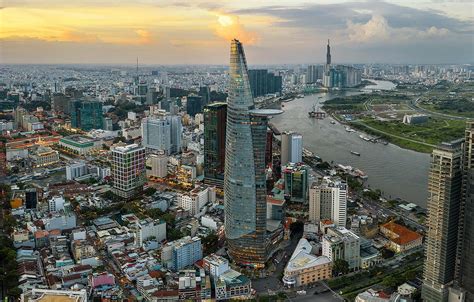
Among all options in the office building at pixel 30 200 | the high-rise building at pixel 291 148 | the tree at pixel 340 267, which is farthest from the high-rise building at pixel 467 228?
the office building at pixel 30 200

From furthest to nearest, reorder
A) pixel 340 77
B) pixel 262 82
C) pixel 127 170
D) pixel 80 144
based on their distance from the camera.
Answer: pixel 340 77 → pixel 262 82 → pixel 80 144 → pixel 127 170

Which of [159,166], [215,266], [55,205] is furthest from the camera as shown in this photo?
[159,166]

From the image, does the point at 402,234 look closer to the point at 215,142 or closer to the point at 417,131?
the point at 215,142

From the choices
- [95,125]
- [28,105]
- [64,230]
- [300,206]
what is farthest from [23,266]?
[28,105]

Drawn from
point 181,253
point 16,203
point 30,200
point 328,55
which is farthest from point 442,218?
point 328,55

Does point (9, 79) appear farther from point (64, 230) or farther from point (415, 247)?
point (415, 247)

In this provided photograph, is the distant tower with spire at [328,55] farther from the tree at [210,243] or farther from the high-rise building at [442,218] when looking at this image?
the high-rise building at [442,218]
